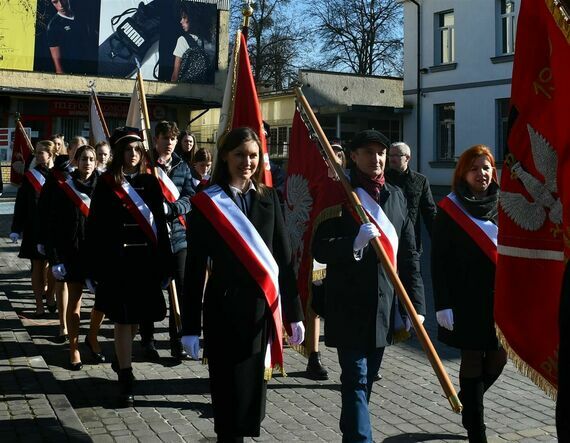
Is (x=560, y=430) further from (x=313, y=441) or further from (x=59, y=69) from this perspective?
(x=59, y=69)

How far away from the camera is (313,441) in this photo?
5207 millimetres

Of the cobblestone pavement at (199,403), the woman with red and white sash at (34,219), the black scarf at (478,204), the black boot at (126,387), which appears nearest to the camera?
the black scarf at (478,204)

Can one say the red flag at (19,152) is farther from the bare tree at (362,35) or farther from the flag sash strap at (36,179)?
the bare tree at (362,35)

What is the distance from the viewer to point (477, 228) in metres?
5.00

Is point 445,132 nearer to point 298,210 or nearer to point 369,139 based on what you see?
point 298,210

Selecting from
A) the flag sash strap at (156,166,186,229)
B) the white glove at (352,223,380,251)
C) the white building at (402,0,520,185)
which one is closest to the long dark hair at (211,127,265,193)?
the white glove at (352,223,380,251)

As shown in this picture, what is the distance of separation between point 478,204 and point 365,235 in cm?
99

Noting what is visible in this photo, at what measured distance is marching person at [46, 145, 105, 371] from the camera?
7234 millimetres

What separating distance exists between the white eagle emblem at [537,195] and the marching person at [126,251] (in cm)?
342

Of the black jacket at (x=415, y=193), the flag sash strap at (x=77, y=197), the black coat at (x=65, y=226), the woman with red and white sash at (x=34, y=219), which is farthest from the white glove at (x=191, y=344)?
the woman with red and white sash at (x=34, y=219)

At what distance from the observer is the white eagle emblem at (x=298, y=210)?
20.6 ft

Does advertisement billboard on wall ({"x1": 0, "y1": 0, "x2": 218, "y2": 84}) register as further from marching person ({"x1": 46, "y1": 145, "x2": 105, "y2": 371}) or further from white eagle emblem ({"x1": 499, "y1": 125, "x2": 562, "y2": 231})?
white eagle emblem ({"x1": 499, "y1": 125, "x2": 562, "y2": 231})

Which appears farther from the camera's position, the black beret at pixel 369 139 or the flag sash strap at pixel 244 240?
the black beret at pixel 369 139

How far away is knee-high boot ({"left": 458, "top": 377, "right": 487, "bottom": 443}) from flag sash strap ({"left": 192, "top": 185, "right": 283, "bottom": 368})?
1.34 m
